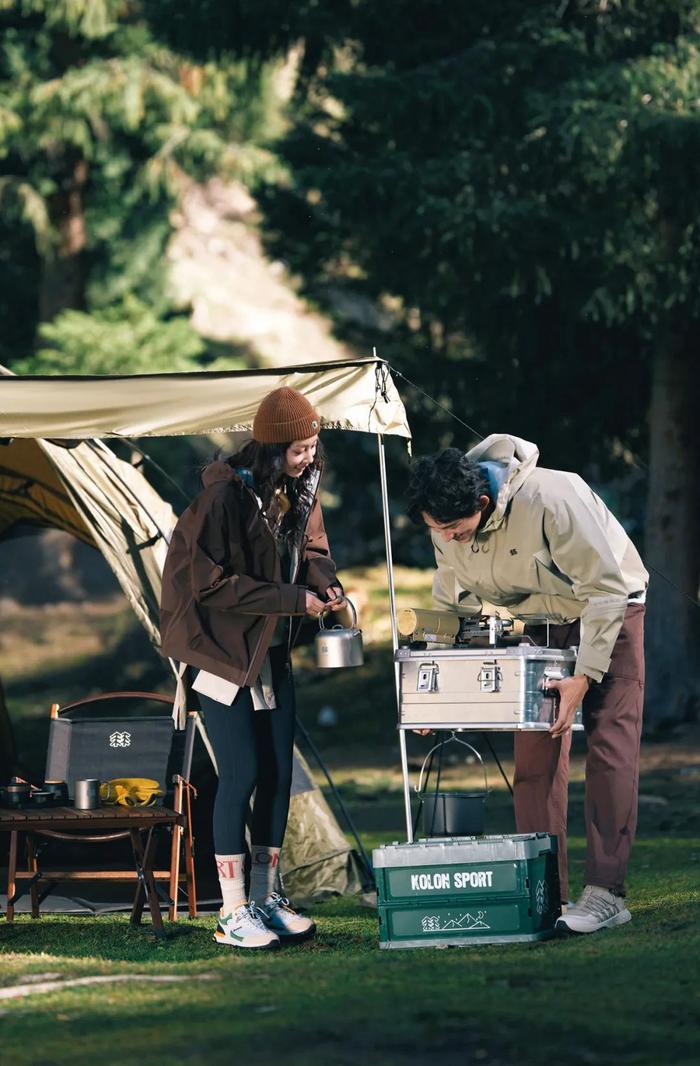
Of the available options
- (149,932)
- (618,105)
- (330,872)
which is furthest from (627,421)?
(149,932)

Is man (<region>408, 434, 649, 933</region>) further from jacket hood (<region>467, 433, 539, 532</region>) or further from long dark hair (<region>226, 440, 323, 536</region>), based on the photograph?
long dark hair (<region>226, 440, 323, 536</region>)

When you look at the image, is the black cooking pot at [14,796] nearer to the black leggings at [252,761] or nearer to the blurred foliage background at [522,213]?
the black leggings at [252,761]

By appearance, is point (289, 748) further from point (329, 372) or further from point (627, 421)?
point (627, 421)

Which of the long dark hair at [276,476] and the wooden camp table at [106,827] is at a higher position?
the long dark hair at [276,476]

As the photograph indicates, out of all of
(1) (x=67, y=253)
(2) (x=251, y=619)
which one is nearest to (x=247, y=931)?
(2) (x=251, y=619)

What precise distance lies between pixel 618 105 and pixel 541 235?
119cm

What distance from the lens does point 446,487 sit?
500cm

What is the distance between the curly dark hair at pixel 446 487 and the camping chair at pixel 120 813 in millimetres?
1634

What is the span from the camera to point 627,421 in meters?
14.8

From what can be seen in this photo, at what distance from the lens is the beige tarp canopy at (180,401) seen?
19.8 ft

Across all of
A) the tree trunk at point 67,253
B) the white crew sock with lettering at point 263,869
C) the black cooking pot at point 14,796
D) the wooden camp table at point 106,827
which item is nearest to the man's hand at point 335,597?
the white crew sock with lettering at point 263,869

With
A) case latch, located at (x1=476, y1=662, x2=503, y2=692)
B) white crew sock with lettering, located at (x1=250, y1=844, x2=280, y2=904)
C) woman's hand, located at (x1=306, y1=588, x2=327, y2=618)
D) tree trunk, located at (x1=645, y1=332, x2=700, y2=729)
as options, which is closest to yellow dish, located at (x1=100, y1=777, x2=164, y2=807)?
white crew sock with lettering, located at (x1=250, y1=844, x2=280, y2=904)

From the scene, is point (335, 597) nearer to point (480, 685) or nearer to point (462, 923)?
point (480, 685)

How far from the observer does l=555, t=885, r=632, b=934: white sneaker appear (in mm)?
5200
